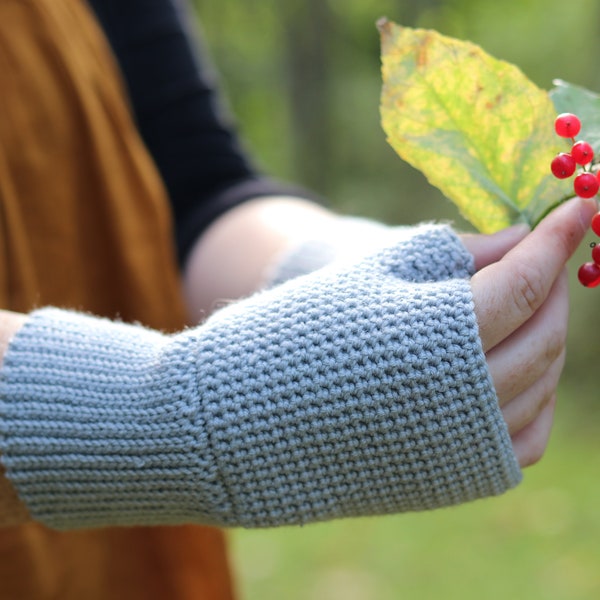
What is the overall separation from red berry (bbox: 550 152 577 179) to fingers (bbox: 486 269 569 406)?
0.36 feet

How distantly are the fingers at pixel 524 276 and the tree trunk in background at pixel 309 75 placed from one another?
20.8 feet

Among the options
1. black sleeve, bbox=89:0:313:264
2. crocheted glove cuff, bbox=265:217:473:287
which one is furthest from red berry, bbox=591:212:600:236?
black sleeve, bbox=89:0:313:264

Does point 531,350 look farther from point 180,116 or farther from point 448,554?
point 448,554

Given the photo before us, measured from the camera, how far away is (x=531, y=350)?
30.3 inches

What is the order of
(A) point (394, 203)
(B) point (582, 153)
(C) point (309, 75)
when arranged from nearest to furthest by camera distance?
(B) point (582, 153), (A) point (394, 203), (C) point (309, 75)

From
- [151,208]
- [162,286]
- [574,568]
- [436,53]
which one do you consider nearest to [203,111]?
[151,208]

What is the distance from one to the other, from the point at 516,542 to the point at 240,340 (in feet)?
7.91

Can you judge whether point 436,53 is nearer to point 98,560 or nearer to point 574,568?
point 98,560

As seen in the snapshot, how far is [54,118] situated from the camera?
3.87ft

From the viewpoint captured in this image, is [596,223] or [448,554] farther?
[448,554]

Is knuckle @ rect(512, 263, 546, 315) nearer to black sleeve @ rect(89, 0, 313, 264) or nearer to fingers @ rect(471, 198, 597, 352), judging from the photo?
fingers @ rect(471, 198, 597, 352)

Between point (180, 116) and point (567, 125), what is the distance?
0.79 m

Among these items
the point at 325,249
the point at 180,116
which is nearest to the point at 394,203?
the point at 180,116

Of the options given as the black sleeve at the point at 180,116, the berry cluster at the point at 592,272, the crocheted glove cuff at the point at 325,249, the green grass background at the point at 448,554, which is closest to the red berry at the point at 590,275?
the berry cluster at the point at 592,272
